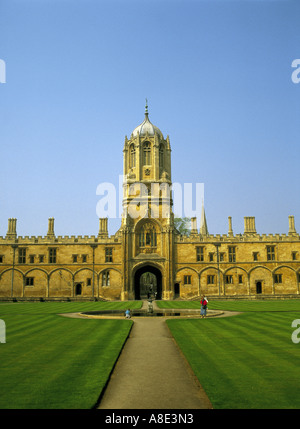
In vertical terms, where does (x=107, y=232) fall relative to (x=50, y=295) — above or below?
above

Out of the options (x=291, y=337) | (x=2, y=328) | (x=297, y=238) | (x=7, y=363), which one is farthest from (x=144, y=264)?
(x=7, y=363)

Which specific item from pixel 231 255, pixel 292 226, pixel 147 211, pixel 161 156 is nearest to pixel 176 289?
pixel 231 255

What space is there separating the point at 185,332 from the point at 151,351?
3.96m

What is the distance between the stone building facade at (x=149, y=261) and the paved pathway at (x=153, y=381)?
34.5m

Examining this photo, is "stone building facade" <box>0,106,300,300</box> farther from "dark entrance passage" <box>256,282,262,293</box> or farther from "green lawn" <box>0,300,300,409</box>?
"green lawn" <box>0,300,300,409</box>

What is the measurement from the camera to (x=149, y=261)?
1918 inches

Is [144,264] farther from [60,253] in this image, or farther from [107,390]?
[107,390]

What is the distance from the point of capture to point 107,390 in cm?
867

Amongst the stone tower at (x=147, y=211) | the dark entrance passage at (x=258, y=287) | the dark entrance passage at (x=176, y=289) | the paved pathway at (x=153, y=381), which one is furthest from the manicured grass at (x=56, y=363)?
the dark entrance passage at (x=258, y=287)

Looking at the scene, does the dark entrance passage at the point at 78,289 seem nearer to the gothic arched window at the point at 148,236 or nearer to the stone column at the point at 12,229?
the gothic arched window at the point at 148,236

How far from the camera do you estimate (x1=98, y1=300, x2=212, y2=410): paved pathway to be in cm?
773

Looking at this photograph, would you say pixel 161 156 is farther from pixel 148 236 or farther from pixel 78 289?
pixel 78 289

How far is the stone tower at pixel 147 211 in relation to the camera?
160 ft

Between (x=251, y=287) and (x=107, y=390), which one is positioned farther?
(x=251, y=287)
